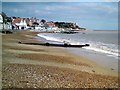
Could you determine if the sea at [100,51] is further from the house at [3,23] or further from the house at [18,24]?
the house at [18,24]

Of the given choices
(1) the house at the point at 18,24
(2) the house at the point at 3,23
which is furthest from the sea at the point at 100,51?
(1) the house at the point at 18,24

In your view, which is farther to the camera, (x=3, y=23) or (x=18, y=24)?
(x=18, y=24)

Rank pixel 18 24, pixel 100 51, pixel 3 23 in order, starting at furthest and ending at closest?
1. pixel 18 24
2. pixel 3 23
3. pixel 100 51

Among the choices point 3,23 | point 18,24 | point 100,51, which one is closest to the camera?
point 100,51

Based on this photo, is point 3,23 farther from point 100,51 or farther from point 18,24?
point 100,51

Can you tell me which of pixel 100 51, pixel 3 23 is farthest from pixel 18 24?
pixel 100 51

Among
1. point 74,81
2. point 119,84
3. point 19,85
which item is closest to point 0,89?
point 19,85

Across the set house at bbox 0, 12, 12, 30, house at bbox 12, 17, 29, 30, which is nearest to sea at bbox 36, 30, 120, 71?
house at bbox 0, 12, 12, 30

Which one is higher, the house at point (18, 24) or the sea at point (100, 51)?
the house at point (18, 24)

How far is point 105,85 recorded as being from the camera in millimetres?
10234

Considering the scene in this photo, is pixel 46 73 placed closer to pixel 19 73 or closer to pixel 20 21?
pixel 19 73

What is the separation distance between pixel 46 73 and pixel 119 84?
352cm

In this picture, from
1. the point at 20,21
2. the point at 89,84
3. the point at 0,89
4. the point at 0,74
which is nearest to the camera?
the point at 0,89

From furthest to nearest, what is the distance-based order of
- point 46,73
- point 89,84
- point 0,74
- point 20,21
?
point 20,21, point 46,73, point 0,74, point 89,84
